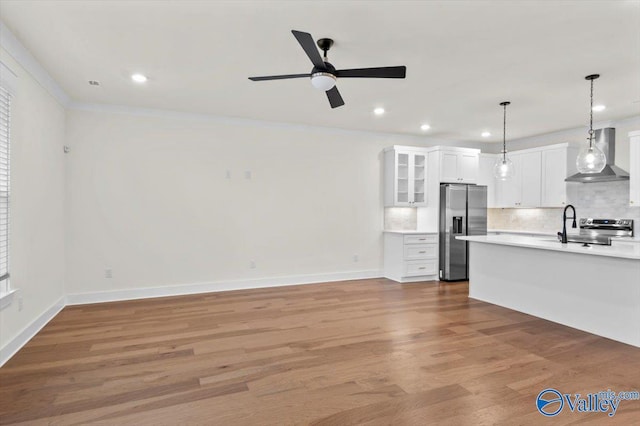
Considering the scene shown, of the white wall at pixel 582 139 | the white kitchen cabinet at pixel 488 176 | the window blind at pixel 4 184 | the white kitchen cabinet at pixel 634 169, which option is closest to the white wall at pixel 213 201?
the window blind at pixel 4 184

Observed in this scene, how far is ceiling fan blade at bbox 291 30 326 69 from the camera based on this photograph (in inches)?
90.6

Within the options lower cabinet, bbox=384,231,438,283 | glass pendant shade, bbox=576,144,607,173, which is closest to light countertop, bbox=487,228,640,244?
lower cabinet, bbox=384,231,438,283

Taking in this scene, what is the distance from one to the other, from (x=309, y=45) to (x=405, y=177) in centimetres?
448

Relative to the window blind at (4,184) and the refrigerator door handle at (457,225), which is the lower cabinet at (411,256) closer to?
the refrigerator door handle at (457,225)

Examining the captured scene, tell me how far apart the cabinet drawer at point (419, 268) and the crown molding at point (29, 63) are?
5.42 m

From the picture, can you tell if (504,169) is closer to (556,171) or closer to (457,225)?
(457,225)

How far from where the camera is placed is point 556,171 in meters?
6.18

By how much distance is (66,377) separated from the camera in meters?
2.65

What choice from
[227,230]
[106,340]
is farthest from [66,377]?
[227,230]

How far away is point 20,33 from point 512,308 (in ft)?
18.7

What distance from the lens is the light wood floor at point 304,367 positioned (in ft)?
7.18

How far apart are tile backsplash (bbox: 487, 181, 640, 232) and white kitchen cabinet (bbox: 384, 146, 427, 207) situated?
6.84 ft

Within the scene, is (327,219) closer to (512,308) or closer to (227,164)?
(227,164)

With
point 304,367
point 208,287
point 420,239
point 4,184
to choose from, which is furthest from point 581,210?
point 4,184
